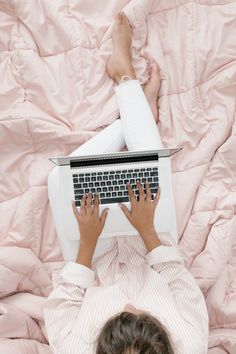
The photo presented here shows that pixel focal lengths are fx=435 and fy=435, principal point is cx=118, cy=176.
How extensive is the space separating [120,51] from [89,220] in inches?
21.8

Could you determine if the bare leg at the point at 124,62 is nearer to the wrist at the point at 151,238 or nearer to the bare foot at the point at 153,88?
the bare foot at the point at 153,88

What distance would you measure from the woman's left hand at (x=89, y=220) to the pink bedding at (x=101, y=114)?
18 cm

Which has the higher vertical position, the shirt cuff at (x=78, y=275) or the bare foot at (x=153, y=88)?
the bare foot at (x=153, y=88)

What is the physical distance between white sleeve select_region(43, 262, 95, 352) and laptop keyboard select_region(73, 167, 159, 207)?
0.60 feet

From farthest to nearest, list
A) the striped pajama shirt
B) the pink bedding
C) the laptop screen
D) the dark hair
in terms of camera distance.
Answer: the pink bedding
the laptop screen
the striped pajama shirt
the dark hair

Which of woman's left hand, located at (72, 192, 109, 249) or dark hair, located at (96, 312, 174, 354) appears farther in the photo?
woman's left hand, located at (72, 192, 109, 249)

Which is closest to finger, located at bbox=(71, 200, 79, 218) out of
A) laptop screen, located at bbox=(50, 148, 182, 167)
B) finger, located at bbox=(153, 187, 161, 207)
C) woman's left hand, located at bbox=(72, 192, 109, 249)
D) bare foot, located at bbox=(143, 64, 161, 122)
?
woman's left hand, located at bbox=(72, 192, 109, 249)

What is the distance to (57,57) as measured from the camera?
1.40 meters

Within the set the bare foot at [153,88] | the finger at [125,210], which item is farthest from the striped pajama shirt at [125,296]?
the bare foot at [153,88]

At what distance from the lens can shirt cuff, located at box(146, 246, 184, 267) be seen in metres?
1.16

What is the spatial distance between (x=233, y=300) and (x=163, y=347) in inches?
18.2

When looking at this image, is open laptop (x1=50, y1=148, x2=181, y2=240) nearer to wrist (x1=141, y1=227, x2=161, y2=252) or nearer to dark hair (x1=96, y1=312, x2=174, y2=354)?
wrist (x1=141, y1=227, x2=161, y2=252)

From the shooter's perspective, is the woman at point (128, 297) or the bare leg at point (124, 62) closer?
the woman at point (128, 297)

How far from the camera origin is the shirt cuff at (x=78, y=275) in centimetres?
114
